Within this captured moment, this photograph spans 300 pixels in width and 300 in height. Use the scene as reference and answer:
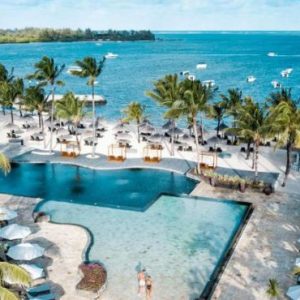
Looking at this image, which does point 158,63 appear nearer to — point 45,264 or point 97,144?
point 97,144

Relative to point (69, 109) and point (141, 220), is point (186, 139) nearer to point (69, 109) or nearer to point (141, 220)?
point (69, 109)

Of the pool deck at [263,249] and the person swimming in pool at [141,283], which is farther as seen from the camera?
the pool deck at [263,249]

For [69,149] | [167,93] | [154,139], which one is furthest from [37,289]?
[154,139]

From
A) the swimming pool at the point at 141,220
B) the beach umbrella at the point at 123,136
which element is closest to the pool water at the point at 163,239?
the swimming pool at the point at 141,220

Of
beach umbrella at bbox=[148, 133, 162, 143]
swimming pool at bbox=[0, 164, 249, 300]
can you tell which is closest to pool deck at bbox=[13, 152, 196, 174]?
swimming pool at bbox=[0, 164, 249, 300]

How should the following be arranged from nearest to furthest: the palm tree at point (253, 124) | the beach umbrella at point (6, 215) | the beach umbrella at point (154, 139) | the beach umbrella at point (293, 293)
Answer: the beach umbrella at point (293, 293) → the beach umbrella at point (6, 215) → the palm tree at point (253, 124) → the beach umbrella at point (154, 139)

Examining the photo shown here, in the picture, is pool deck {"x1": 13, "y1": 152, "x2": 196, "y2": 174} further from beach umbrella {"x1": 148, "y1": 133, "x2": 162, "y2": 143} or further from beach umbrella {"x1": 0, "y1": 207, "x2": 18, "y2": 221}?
beach umbrella {"x1": 0, "y1": 207, "x2": 18, "y2": 221}

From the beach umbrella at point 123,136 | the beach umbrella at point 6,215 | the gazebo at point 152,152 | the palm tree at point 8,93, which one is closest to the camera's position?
the beach umbrella at point 6,215

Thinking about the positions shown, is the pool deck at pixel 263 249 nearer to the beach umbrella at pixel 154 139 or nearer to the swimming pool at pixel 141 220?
the swimming pool at pixel 141 220
